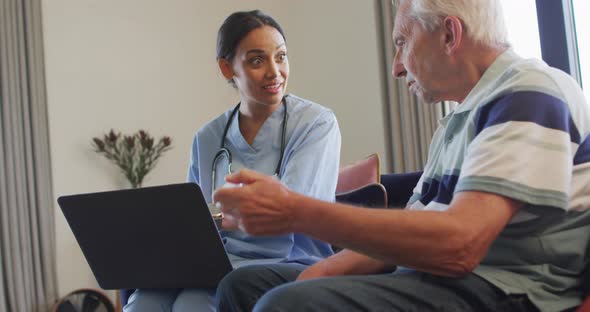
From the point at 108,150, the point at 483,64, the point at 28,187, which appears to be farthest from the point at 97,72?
the point at 483,64

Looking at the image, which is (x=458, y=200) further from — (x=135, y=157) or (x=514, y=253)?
(x=135, y=157)

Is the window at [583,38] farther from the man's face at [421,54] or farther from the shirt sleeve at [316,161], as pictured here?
the man's face at [421,54]

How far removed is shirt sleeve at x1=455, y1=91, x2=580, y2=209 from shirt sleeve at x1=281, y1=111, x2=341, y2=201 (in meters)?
0.78

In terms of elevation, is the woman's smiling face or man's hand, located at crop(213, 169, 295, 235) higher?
the woman's smiling face

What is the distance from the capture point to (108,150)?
3908mm

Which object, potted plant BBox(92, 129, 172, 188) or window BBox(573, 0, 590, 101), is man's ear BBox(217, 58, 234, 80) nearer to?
window BBox(573, 0, 590, 101)

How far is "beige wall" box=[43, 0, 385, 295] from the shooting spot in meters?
3.82

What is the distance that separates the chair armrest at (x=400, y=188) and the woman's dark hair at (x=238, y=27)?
60 cm

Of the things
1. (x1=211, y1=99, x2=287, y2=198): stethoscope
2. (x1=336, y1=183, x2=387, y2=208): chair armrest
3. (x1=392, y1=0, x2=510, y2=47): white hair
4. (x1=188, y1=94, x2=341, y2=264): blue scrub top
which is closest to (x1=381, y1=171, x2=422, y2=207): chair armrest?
(x1=336, y1=183, x2=387, y2=208): chair armrest

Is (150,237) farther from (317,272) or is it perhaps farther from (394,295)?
(394,295)

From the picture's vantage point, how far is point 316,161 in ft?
5.79

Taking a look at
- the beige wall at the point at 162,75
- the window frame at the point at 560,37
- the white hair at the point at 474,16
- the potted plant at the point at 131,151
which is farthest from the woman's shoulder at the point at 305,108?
the potted plant at the point at 131,151

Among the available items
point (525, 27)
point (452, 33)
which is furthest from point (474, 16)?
point (525, 27)

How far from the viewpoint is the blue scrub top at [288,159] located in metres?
1.72
